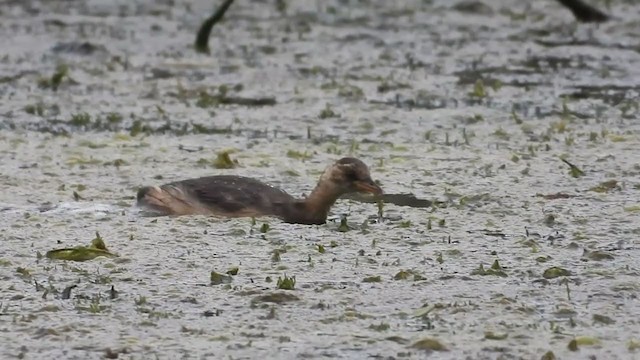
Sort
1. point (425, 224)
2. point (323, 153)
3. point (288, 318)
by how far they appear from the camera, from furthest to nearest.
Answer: point (323, 153), point (425, 224), point (288, 318)

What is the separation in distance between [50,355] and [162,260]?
51.4 inches

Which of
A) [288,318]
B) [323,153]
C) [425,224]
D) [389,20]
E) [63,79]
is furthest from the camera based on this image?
[389,20]

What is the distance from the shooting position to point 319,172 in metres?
8.39

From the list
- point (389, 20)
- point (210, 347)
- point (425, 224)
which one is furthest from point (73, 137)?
point (389, 20)

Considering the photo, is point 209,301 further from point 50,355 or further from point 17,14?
point 17,14

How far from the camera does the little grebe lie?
23.2 feet

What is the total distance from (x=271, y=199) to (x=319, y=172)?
51.5 inches

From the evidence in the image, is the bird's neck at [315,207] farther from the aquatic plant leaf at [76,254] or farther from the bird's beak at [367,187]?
the aquatic plant leaf at [76,254]

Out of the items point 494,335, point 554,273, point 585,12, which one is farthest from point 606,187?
point 585,12

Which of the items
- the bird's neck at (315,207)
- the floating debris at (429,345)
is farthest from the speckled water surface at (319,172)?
the bird's neck at (315,207)

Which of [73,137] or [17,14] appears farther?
[17,14]

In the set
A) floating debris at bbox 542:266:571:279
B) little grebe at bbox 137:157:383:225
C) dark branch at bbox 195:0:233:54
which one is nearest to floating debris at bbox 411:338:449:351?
floating debris at bbox 542:266:571:279

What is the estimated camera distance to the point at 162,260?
6340mm

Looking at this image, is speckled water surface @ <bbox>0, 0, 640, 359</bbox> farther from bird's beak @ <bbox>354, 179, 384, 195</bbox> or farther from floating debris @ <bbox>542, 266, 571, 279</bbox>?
bird's beak @ <bbox>354, 179, 384, 195</bbox>
